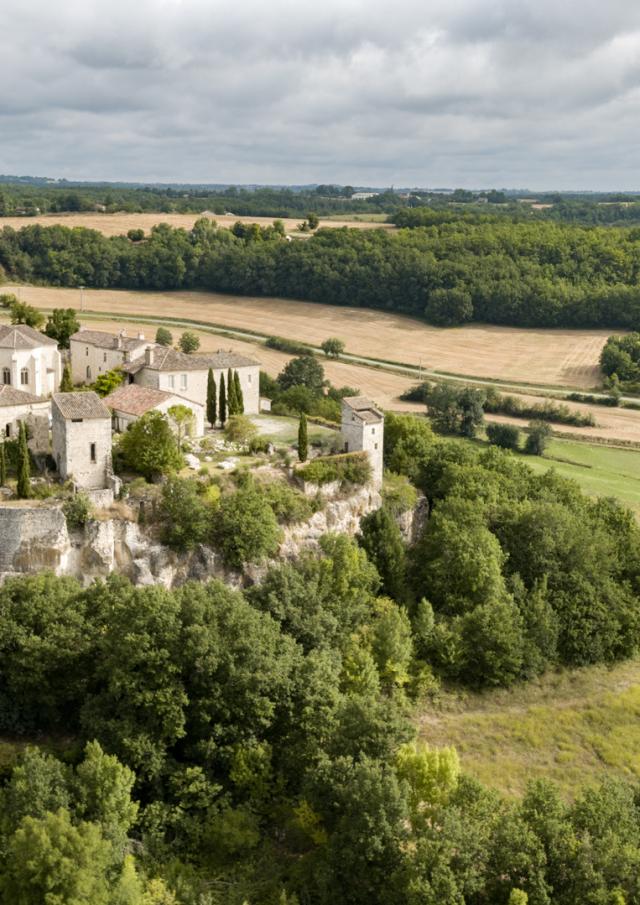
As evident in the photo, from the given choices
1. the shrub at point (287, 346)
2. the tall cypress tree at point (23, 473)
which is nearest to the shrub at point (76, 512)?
the tall cypress tree at point (23, 473)

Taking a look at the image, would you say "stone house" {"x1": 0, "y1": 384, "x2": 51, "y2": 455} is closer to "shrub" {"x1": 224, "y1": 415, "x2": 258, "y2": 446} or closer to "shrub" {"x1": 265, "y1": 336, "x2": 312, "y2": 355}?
"shrub" {"x1": 224, "y1": 415, "x2": 258, "y2": 446}

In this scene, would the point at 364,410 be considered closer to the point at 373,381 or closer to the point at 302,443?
the point at 302,443

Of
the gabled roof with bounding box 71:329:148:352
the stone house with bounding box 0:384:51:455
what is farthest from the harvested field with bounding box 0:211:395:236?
the stone house with bounding box 0:384:51:455

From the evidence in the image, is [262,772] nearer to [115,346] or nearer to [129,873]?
[129,873]

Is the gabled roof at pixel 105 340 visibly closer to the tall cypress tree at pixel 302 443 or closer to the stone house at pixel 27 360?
the stone house at pixel 27 360

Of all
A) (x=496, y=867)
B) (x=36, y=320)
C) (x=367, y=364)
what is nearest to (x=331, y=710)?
(x=496, y=867)

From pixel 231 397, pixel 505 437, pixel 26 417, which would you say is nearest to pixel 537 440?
pixel 505 437
